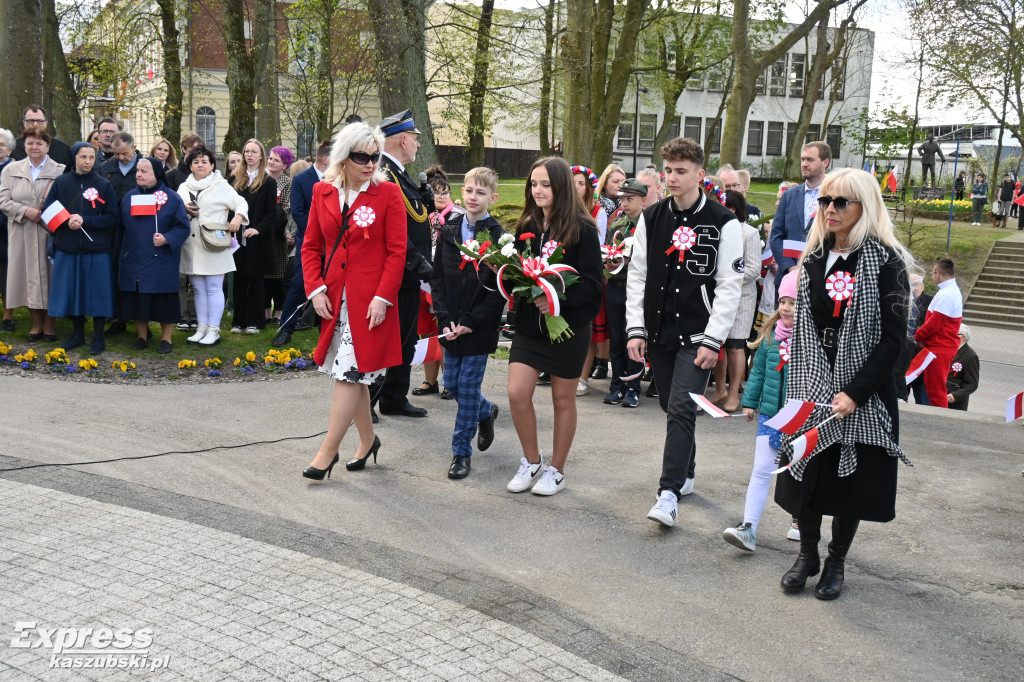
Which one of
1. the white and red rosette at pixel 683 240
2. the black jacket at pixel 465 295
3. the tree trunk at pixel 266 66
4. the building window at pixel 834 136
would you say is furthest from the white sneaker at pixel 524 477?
the building window at pixel 834 136

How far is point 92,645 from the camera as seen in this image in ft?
13.1

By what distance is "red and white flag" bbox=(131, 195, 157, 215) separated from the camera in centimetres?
1014

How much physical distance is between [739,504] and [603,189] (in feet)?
17.3

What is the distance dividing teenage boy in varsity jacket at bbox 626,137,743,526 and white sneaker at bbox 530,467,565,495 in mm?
867

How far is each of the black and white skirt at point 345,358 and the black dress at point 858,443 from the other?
8.99 feet

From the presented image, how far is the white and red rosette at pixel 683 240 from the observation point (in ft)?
18.7

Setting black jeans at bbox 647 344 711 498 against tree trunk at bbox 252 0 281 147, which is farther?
tree trunk at bbox 252 0 281 147

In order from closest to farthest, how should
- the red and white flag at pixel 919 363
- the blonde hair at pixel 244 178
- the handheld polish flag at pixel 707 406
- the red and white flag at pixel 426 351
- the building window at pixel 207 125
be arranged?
the handheld polish flag at pixel 707 406, the red and white flag at pixel 426 351, the red and white flag at pixel 919 363, the blonde hair at pixel 244 178, the building window at pixel 207 125

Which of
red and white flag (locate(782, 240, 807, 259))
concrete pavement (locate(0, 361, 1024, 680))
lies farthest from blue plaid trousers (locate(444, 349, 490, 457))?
red and white flag (locate(782, 240, 807, 259))

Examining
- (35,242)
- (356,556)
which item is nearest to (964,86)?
(35,242)

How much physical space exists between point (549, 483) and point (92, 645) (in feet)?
10.2

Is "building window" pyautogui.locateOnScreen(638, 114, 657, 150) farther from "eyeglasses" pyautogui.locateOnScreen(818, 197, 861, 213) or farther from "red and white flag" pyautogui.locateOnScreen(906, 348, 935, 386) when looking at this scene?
"eyeglasses" pyautogui.locateOnScreen(818, 197, 861, 213)

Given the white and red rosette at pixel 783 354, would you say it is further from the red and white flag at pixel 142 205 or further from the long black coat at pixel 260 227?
the long black coat at pixel 260 227

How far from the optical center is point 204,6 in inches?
990
